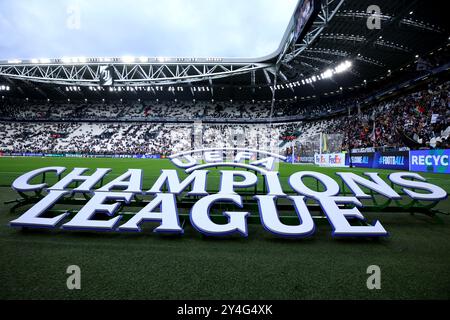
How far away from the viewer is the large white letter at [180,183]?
3568mm

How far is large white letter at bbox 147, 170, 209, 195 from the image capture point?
3568 mm

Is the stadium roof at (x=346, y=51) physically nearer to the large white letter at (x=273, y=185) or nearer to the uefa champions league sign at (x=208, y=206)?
the large white letter at (x=273, y=185)

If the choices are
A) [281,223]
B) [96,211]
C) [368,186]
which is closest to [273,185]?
[281,223]

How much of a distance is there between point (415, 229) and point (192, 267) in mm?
3337

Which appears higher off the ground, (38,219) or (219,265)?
(38,219)

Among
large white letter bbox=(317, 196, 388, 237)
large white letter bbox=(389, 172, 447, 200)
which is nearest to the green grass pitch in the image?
large white letter bbox=(317, 196, 388, 237)

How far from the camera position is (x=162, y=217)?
A: 10.1ft

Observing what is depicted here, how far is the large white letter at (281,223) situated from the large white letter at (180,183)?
90 centimetres

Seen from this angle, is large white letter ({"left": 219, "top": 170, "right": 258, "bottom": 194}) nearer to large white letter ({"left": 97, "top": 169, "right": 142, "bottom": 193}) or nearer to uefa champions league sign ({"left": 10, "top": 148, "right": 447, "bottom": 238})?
uefa champions league sign ({"left": 10, "top": 148, "right": 447, "bottom": 238})

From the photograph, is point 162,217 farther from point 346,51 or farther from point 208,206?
point 346,51

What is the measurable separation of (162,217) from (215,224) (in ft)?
2.28

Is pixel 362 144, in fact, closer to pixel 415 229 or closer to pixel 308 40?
pixel 308 40

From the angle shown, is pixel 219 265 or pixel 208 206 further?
pixel 208 206

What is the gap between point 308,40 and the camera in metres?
21.3
